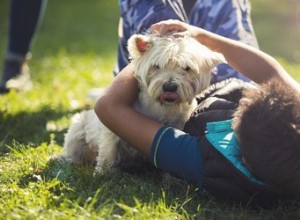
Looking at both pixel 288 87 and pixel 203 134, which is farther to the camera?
pixel 203 134

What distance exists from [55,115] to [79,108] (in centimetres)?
36

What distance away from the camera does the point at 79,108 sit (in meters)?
5.50

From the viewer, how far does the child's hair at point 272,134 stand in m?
2.73

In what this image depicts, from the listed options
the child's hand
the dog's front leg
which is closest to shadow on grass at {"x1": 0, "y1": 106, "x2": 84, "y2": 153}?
the dog's front leg

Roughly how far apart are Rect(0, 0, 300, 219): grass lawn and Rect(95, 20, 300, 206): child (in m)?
0.16

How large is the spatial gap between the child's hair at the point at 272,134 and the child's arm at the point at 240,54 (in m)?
0.48

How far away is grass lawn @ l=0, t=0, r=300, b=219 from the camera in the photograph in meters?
2.87

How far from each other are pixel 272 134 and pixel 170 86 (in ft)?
2.43

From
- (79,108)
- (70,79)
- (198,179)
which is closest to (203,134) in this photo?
(198,179)

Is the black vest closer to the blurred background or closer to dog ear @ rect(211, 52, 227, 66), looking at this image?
dog ear @ rect(211, 52, 227, 66)

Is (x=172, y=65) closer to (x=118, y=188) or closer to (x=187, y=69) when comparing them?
(x=187, y=69)

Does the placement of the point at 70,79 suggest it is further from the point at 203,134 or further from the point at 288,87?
the point at 288,87

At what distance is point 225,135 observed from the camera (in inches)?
119

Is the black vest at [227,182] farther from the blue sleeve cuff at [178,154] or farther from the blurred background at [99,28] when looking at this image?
the blurred background at [99,28]
